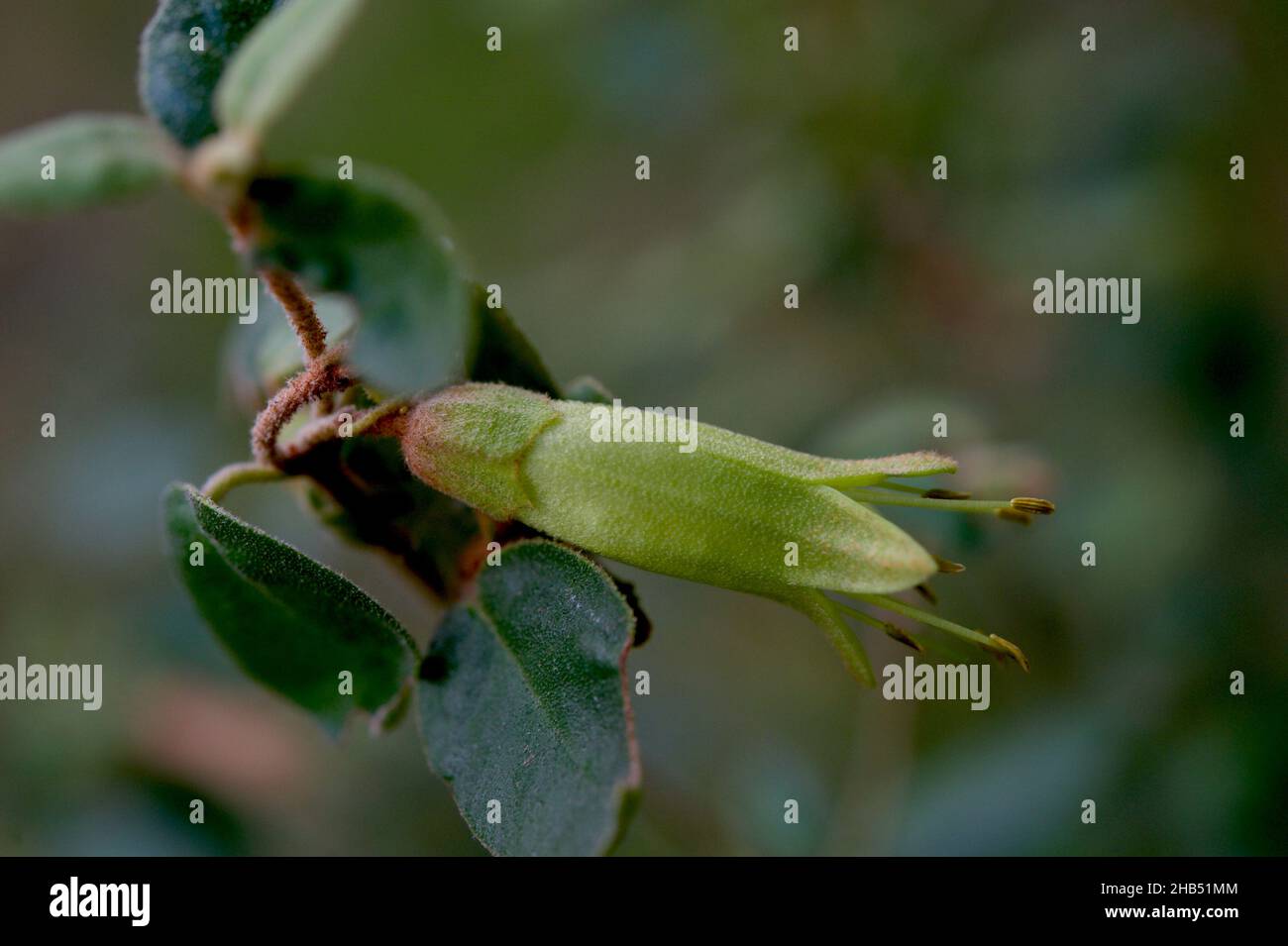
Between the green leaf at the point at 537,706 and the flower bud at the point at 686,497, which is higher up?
the flower bud at the point at 686,497

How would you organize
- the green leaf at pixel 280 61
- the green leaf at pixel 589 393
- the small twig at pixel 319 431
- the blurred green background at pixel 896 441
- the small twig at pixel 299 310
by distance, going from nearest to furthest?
the green leaf at pixel 280 61 < the small twig at pixel 299 310 < the small twig at pixel 319 431 < the green leaf at pixel 589 393 < the blurred green background at pixel 896 441

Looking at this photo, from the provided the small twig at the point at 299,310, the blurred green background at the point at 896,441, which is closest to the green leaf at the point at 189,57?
the small twig at the point at 299,310

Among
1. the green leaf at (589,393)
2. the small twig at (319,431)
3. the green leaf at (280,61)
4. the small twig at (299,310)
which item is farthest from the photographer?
the green leaf at (589,393)

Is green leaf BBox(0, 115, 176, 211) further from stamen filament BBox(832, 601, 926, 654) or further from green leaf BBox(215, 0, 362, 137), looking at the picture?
stamen filament BBox(832, 601, 926, 654)

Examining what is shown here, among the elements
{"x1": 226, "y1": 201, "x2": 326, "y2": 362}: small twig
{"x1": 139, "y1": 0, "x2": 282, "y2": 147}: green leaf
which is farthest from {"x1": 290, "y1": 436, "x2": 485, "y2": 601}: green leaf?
{"x1": 139, "y1": 0, "x2": 282, "y2": 147}: green leaf

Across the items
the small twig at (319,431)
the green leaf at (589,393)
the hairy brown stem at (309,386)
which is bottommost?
the small twig at (319,431)

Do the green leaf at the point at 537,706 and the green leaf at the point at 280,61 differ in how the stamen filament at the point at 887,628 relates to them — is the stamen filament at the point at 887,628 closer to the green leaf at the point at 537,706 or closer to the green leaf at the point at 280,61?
the green leaf at the point at 537,706

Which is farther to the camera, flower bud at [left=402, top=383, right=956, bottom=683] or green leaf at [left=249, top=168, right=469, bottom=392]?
flower bud at [left=402, top=383, right=956, bottom=683]

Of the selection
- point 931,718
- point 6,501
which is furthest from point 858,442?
point 6,501

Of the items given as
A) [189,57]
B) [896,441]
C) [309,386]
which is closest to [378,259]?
[309,386]
